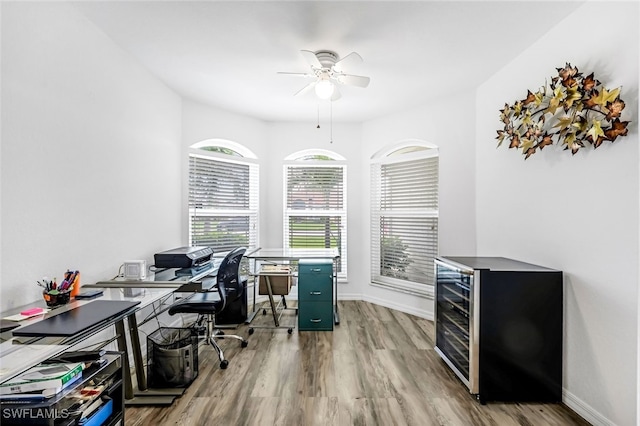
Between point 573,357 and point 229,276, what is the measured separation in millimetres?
2691

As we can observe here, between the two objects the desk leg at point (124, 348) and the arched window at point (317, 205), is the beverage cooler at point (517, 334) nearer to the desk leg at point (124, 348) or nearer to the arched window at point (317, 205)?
the desk leg at point (124, 348)

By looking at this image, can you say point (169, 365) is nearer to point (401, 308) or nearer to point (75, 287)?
point (75, 287)

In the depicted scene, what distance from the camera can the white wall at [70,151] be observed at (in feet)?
5.56

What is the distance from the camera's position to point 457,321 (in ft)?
8.09

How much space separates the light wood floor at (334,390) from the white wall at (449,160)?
1.01 m

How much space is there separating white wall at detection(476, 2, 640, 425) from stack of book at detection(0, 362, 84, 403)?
2851mm

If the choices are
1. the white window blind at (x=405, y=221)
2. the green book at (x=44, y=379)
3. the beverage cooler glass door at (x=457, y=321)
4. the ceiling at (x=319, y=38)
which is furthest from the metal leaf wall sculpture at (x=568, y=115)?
the green book at (x=44, y=379)

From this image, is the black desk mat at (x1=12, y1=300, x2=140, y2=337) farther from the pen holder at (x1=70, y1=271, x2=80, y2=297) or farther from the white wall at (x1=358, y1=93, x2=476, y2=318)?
the white wall at (x1=358, y1=93, x2=476, y2=318)

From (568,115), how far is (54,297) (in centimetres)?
328

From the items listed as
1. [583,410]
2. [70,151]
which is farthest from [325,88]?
[583,410]

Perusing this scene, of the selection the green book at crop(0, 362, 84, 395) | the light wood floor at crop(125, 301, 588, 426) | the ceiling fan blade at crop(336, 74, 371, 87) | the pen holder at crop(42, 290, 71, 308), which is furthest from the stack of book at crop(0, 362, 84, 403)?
the ceiling fan blade at crop(336, 74, 371, 87)

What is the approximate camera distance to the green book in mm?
1307

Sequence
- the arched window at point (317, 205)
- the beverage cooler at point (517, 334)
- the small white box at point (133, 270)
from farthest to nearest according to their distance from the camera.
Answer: the arched window at point (317, 205)
the small white box at point (133, 270)
the beverage cooler at point (517, 334)

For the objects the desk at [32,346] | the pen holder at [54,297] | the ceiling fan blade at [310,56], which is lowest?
the desk at [32,346]
